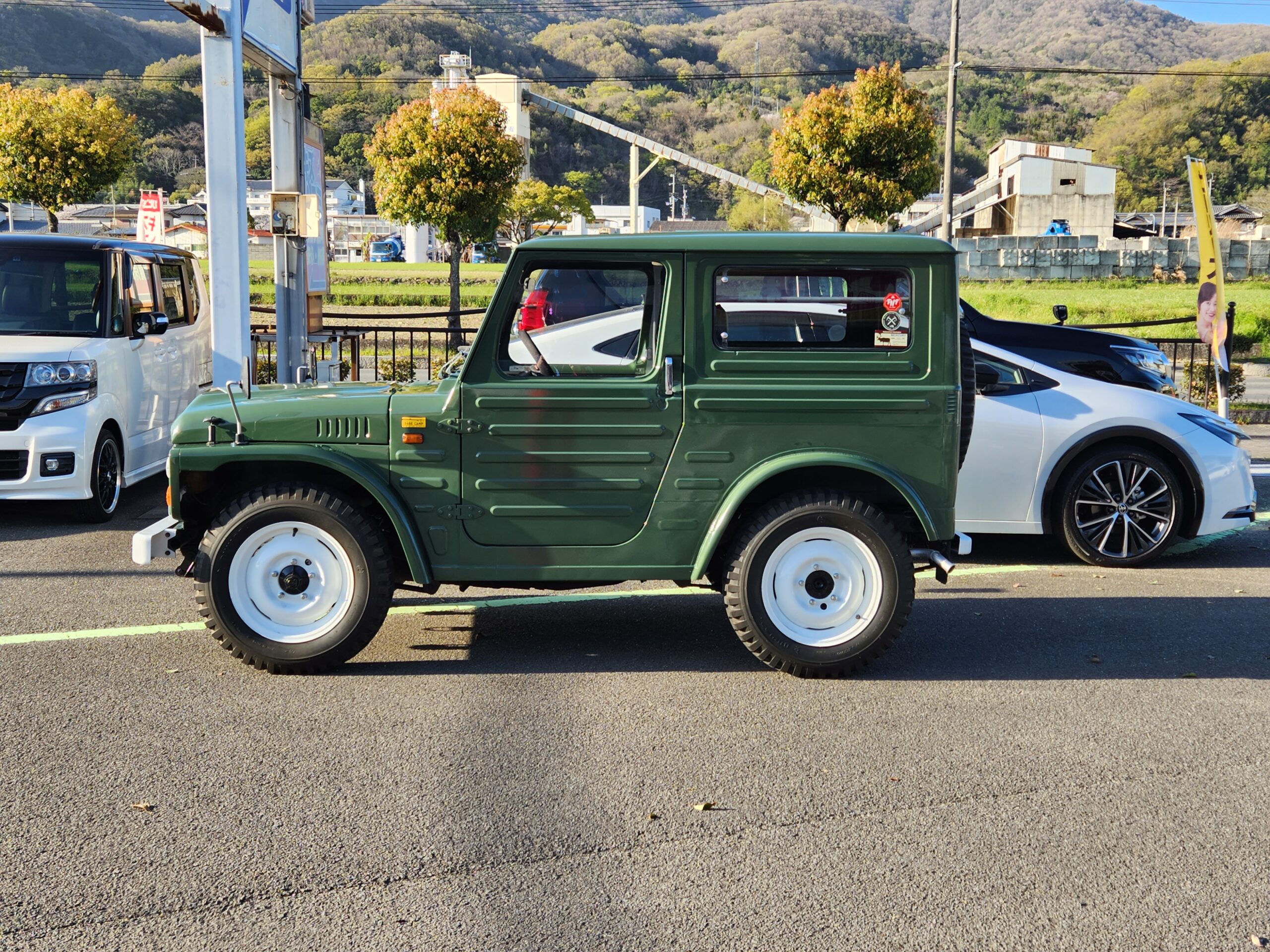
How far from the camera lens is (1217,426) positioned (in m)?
7.90

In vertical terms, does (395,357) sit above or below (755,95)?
below

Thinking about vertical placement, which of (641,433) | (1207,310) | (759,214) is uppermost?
(759,214)

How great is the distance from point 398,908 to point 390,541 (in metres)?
2.35

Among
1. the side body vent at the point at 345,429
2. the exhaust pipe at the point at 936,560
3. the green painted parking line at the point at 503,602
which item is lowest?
the green painted parking line at the point at 503,602

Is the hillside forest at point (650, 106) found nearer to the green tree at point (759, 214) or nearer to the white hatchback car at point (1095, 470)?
the green tree at point (759, 214)

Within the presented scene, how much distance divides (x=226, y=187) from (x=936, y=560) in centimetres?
771

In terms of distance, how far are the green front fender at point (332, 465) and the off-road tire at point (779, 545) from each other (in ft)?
4.44

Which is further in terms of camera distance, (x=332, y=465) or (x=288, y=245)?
(x=288, y=245)

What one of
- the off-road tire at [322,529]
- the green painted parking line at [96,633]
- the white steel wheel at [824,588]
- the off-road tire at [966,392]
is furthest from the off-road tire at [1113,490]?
the green painted parking line at [96,633]

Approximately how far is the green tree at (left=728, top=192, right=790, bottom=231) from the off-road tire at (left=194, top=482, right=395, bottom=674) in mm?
100160

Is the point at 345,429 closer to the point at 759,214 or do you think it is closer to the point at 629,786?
the point at 629,786

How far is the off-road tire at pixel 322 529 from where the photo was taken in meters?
5.25

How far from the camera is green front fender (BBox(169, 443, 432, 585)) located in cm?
522

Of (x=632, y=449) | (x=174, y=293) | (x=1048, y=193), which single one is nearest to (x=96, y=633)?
(x=632, y=449)
